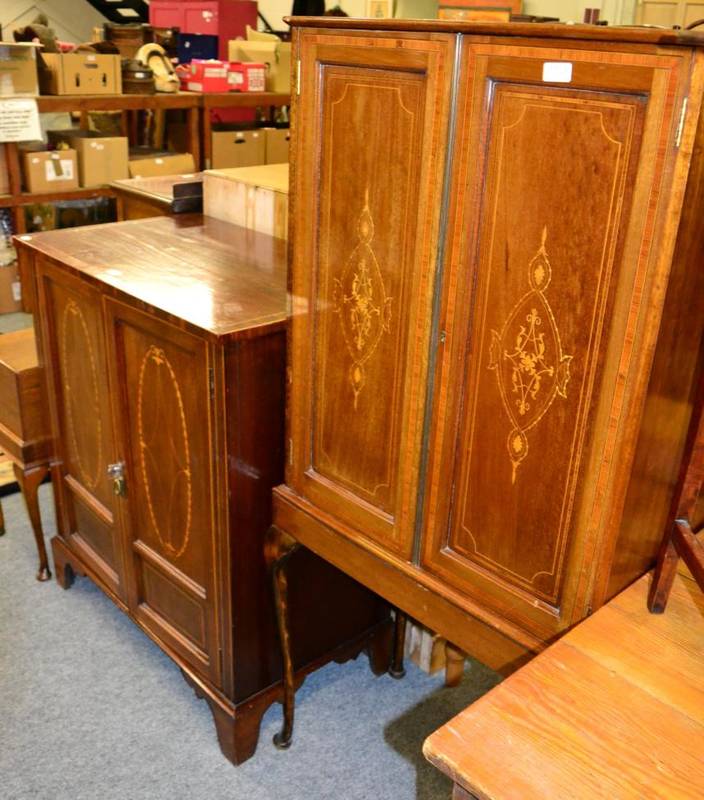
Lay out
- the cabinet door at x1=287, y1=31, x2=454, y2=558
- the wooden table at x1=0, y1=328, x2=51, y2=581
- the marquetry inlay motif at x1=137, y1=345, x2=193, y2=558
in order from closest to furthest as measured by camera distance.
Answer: the cabinet door at x1=287, y1=31, x2=454, y2=558 → the marquetry inlay motif at x1=137, y1=345, x2=193, y2=558 → the wooden table at x1=0, y1=328, x2=51, y2=581

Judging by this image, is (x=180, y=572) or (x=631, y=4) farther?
(x=631, y=4)

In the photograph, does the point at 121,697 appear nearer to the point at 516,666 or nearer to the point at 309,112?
the point at 516,666

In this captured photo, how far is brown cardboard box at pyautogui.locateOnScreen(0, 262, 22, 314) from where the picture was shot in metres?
4.57

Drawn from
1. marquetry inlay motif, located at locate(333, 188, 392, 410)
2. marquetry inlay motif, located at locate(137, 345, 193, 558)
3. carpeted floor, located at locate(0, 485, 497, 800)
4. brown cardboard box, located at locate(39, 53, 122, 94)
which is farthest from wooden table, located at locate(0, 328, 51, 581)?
brown cardboard box, located at locate(39, 53, 122, 94)

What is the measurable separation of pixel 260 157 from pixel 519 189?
178 inches

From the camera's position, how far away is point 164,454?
6.35 feet

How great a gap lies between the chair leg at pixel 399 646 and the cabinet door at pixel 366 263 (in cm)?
79

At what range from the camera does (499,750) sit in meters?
0.99

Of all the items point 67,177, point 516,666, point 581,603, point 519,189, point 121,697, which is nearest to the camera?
point 519,189

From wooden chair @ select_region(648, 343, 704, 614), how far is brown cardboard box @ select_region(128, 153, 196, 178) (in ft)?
13.2

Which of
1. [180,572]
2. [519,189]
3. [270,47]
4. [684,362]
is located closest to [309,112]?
[519,189]

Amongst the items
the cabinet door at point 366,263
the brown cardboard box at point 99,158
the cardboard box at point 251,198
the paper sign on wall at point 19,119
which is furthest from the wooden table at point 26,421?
the brown cardboard box at point 99,158

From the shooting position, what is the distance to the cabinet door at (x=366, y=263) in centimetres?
122

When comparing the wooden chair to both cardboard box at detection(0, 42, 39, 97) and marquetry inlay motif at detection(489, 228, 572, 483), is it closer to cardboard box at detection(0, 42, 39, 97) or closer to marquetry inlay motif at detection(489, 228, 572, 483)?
marquetry inlay motif at detection(489, 228, 572, 483)
